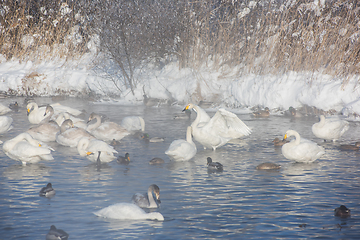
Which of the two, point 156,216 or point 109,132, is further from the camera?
point 109,132

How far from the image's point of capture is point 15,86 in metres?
26.7

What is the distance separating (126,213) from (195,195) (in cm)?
170

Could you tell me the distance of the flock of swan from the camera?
7207mm

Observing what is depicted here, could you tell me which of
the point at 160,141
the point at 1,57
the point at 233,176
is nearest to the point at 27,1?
the point at 1,57

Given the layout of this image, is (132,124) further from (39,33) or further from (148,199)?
(39,33)

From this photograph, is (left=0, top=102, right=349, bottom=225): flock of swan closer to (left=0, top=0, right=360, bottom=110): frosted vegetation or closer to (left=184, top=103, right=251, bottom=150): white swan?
(left=184, top=103, right=251, bottom=150): white swan

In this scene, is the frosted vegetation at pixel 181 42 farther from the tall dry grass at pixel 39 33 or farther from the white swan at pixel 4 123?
the white swan at pixel 4 123

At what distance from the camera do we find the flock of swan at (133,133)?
23.6ft

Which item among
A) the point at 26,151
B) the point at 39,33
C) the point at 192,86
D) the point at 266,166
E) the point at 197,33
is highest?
the point at 39,33

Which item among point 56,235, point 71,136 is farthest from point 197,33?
point 56,235

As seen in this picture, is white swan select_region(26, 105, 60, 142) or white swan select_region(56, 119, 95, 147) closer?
white swan select_region(56, 119, 95, 147)

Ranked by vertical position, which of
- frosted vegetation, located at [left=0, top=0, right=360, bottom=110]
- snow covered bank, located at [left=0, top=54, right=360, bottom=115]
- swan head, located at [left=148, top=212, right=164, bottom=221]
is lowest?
swan head, located at [left=148, top=212, right=164, bottom=221]

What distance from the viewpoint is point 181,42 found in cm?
2356

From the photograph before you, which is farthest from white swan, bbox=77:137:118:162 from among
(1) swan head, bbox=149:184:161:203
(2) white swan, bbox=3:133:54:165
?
(1) swan head, bbox=149:184:161:203
